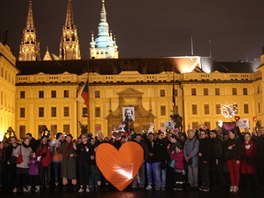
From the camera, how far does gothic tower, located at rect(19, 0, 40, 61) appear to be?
89.2m

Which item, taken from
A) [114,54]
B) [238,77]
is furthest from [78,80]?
[114,54]

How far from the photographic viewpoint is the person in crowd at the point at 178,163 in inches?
552

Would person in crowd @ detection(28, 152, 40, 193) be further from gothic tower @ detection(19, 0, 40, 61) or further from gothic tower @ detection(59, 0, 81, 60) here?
gothic tower @ detection(59, 0, 81, 60)

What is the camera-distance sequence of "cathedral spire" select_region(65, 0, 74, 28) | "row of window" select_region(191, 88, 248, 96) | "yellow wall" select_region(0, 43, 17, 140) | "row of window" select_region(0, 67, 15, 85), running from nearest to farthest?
"yellow wall" select_region(0, 43, 17, 140), "row of window" select_region(0, 67, 15, 85), "row of window" select_region(191, 88, 248, 96), "cathedral spire" select_region(65, 0, 74, 28)

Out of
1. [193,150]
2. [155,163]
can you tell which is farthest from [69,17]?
[193,150]

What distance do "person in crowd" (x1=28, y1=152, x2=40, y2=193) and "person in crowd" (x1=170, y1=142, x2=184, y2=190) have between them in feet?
14.7

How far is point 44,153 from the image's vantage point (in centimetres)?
1461

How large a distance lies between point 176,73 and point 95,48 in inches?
1933

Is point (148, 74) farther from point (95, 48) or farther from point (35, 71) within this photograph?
point (95, 48)

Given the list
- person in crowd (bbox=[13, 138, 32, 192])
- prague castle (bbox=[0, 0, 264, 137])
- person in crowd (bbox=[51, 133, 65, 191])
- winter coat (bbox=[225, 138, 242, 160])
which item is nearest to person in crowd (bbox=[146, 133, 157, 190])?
winter coat (bbox=[225, 138, 242, 160])

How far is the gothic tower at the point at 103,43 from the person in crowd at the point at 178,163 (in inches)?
3567

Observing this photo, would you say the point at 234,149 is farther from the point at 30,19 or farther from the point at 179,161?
the point at 30,19

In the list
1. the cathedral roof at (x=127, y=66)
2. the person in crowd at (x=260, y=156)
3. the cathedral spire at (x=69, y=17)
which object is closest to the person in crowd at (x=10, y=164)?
the person in crowd at (x=260, y=156)

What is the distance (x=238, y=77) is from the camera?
58.5m
